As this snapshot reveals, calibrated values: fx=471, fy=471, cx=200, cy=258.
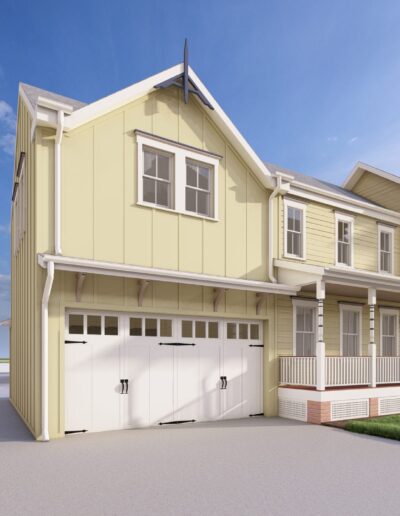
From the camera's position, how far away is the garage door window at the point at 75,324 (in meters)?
10.2

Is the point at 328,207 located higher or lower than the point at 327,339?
higher

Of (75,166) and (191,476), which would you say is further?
(75,166)

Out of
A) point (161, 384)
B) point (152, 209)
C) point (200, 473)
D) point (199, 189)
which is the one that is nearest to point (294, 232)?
point (199, 189)

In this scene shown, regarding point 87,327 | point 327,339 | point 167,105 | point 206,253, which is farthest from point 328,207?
point 87,327

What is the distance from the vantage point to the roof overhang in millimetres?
12211

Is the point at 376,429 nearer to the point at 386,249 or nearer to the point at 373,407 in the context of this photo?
the point at 373,407

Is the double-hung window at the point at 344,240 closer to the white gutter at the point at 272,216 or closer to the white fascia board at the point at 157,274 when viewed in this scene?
the white gutter at the point at 272,216

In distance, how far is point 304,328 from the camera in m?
14.1

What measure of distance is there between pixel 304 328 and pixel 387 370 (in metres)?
2.76

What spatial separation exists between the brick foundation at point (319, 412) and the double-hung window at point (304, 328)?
82.0 inches

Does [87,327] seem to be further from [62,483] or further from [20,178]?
[20,178]

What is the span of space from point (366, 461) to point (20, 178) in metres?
11.2

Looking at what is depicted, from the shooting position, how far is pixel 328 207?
50.6 feet

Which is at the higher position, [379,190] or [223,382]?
[379,190]
